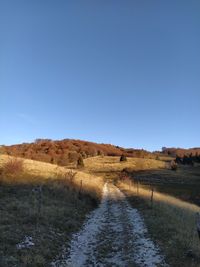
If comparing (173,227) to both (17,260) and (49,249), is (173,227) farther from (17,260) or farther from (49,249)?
(17,260)

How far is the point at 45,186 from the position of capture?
34250 millimetres

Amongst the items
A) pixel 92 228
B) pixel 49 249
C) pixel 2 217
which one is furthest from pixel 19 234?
pixel 92 228

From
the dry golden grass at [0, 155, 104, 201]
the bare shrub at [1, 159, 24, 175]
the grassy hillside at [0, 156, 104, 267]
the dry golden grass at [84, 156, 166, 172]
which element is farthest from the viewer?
the dry golden grass at [84, 156, 166, 172]

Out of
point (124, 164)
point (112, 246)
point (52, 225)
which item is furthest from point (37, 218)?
point (124, 164)

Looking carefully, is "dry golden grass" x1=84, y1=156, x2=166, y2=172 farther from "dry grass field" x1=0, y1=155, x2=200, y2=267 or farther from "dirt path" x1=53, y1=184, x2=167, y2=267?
"dirt path" x1=53, y1=184, x2=167, y2=267

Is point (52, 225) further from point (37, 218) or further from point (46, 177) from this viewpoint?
point (46, 177)

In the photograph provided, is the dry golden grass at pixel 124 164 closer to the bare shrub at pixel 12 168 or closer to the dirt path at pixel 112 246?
the bare shrub at pixel 12 168

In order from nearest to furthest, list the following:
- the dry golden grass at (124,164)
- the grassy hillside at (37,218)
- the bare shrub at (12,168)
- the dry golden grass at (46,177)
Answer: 1. the grassy hillside at (37,218)
2. the dry golden grass at (46,177)
3. the bare shrub at (12,168)
4. the dry golden grass at (124,164)

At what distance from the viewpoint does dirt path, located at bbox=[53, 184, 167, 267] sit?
48.7 feet

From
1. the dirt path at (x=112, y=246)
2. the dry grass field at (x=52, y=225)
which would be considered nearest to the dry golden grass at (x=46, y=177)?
the dry grass field at (x=52, y=225)

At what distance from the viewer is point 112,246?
696 inches

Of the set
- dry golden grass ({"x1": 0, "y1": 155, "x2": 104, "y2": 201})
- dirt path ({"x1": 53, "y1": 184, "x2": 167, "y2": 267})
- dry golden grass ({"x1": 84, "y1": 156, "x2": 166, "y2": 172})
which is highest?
dry golden grass ({"x1": 84, "y1": 156, "x2": 166, "y2": 172})

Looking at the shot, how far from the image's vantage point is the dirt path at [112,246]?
14.8 meters

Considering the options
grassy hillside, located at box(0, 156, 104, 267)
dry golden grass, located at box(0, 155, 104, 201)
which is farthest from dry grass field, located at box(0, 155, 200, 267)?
dry golden grass, located at box(0, 155, 104, 201)
